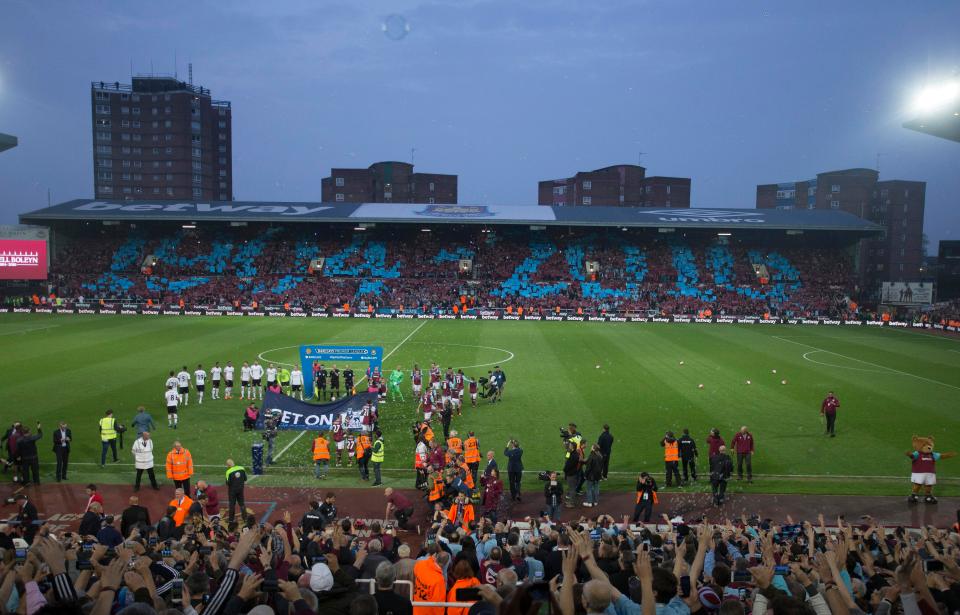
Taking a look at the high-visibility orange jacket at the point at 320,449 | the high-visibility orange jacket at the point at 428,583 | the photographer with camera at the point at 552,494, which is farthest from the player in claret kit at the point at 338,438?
the high-visibility orange jacket at the point at 428,583

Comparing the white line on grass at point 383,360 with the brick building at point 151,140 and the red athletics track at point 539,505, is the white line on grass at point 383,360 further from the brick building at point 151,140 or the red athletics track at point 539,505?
the brick building at point 151,140

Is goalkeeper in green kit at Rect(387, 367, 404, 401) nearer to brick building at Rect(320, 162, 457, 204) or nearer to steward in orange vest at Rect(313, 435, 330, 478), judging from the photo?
steward in orange vest at Rect(313, 435, 330, 478)

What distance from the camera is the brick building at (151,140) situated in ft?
380

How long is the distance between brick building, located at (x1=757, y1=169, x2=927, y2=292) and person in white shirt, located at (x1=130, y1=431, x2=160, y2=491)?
3894 inches

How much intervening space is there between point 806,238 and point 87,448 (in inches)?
2641

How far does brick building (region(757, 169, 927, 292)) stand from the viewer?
96.2m

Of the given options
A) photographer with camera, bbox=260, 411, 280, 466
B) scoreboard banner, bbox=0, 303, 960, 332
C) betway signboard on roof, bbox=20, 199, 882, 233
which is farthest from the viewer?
betway signboard on roof, bbox=20, 199, 882, 233

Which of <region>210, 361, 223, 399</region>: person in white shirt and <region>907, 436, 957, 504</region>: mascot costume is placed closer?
<region>907, 436, 957, 504</region>: mascot costume

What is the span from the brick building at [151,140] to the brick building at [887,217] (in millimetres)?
102662

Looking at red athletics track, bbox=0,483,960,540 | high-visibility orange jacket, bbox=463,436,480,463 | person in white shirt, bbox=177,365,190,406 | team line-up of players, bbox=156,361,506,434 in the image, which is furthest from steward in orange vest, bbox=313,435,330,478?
person in white shirt, bbox=177,365,190,406

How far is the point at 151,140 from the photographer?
116812 millimetres

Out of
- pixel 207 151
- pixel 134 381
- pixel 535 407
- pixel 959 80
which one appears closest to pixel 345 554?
pixel 535 407

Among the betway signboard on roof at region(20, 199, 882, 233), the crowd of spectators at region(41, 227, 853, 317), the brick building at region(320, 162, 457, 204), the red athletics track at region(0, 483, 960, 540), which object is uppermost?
the brick building at region(320, 162, 457, 204)

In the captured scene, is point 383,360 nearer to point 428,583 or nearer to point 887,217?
point 428,583
